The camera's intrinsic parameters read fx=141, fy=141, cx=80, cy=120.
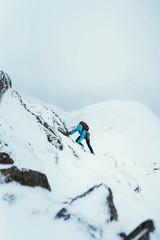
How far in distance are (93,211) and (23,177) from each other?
1.43 metres

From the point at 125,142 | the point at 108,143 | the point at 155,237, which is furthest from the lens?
the point at 125,142

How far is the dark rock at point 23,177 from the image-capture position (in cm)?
260

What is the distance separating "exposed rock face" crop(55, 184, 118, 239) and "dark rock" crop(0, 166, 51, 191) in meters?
0.83

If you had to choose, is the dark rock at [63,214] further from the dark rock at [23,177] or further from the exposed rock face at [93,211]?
the dark rock at [23,177]

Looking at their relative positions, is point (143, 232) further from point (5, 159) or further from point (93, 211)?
point (5, 159)

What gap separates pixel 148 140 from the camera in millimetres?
24953

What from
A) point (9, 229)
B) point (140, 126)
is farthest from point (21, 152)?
point (140, 126)

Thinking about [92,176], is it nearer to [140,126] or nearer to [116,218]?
[116,218]

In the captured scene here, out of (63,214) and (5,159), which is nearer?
(63,214)

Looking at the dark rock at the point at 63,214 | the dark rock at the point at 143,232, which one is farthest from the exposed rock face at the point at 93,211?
the dark rock at the point at 143,232

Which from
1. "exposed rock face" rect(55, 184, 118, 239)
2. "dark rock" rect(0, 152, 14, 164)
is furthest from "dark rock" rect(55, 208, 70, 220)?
"dark rock" rect(0, 152, 14, 164)

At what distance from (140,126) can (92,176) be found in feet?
93.1

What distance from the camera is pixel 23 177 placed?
274cm

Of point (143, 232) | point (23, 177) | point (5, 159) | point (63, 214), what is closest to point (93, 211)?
point (63, 214)
